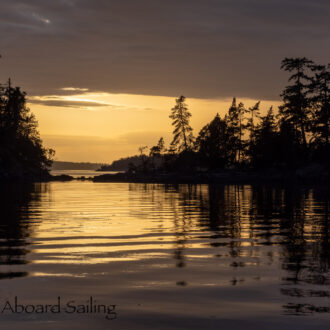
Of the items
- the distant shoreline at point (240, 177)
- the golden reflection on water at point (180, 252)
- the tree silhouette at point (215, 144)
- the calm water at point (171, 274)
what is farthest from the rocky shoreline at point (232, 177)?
the calm water at point (171, 274)

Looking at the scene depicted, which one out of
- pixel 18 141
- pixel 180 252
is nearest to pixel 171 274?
pixel 180 252

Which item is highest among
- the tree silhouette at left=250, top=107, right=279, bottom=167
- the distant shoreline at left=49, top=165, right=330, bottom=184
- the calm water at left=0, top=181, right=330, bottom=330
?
the tree silhouette at left=250, top=107, right=279, bottom=167

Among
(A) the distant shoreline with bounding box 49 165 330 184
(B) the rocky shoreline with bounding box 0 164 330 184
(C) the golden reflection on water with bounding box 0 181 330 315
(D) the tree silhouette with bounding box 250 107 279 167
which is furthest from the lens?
(D) the tree silhouette with bounding box 250 107 279 167

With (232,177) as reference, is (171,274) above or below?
below

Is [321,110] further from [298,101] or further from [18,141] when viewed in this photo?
[18,141]

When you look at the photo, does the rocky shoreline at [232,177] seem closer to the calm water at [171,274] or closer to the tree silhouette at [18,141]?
the tree silhouette at [18,141]

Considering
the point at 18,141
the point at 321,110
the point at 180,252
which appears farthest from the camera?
the point at 18,141

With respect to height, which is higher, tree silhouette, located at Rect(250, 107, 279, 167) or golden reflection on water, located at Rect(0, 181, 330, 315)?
tree silhouette, located at Rect(250, 107, 279, 167)

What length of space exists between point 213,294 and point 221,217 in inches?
652

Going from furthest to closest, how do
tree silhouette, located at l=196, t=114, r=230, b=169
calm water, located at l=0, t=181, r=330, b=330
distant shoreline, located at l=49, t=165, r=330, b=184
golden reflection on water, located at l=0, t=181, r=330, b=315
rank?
1. tree silhouette, located at l=196, t=114, r=230, b=169
2. distant shoreline, located at l=49, t=165, r=330, b=184
3. golden reflection on water, located at l=0, t=181, r=330, b=315
4. calm water, located at l=0, t=181, r=330, b=330

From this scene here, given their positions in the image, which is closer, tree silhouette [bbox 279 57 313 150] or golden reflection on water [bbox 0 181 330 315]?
golden reflection on water [bbox 0 181 330 315]

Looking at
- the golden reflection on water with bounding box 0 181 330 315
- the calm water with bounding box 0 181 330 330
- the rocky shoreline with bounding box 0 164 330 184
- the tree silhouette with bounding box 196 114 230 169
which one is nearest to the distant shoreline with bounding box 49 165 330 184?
the rocky shoreline with bounding box 0 164 330 184

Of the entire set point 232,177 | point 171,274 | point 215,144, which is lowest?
point 171,274

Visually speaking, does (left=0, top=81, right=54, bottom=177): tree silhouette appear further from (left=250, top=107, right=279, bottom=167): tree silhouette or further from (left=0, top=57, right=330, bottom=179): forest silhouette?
(left=250, top=107, right=279, bottom=167): tree silhouette
